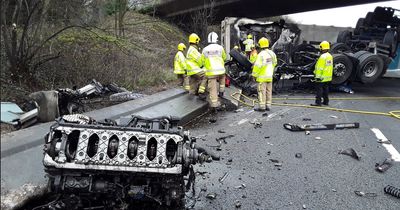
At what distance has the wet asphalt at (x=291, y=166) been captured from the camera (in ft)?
12.1

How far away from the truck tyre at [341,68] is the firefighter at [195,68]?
4245 mm

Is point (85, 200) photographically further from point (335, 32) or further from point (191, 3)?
point (335, 32)

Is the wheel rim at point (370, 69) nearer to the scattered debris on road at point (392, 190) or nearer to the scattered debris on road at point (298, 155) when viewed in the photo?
the scattered debris on road at point (298, 155)

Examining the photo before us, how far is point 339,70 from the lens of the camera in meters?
10.4

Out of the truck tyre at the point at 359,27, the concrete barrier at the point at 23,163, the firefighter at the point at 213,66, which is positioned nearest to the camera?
the concrete barrier at the point at 23,163

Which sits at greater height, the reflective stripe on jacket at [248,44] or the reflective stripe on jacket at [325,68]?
the reflective stripe on jacket at [248,44]

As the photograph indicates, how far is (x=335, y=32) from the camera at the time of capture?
104 feet

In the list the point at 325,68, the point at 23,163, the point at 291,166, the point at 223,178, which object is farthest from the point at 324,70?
the point at 23,163

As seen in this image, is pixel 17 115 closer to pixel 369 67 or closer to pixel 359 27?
pixel 369 67

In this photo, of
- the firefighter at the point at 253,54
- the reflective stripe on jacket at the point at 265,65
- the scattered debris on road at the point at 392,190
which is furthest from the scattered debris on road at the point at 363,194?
the firefighter at the point at 253,54

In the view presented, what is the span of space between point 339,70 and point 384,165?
6.22 metres

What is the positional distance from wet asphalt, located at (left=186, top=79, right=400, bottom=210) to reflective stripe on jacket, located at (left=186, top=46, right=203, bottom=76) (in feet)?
4.72

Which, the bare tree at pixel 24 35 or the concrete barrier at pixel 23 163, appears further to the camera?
the bare tree at pixel 24 35

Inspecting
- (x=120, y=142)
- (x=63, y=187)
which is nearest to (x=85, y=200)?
(x=63, y=187)
